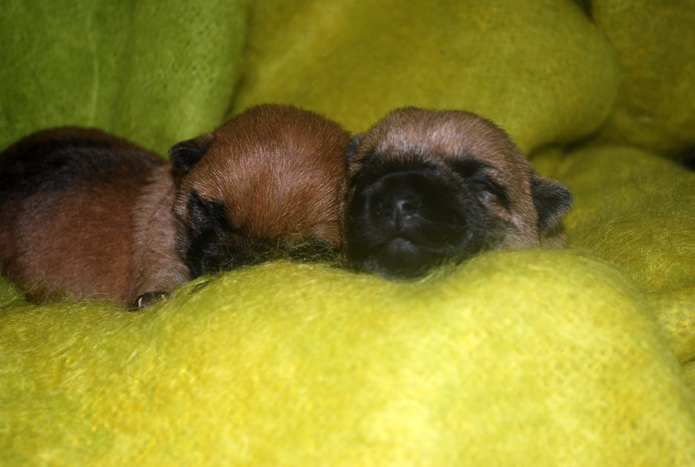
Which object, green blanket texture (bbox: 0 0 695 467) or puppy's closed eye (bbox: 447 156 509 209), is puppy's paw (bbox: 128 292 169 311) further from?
puppy's closed eye (bbox: 447 156 509 209)

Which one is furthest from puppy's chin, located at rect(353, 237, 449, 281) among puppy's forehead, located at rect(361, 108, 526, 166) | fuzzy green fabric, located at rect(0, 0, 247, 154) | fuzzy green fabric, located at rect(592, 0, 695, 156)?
fuzzy green fabric, located at rect(592, 0, 695, 156)

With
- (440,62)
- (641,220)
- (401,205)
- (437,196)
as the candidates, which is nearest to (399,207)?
(401,205)

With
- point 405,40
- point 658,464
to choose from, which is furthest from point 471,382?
point 405,40

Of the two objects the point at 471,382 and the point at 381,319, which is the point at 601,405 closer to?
the point at 471,382

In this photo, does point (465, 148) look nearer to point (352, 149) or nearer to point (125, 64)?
point (352, 149)

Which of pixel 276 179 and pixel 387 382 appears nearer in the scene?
pixel 387 382

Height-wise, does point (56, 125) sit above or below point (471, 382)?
below
